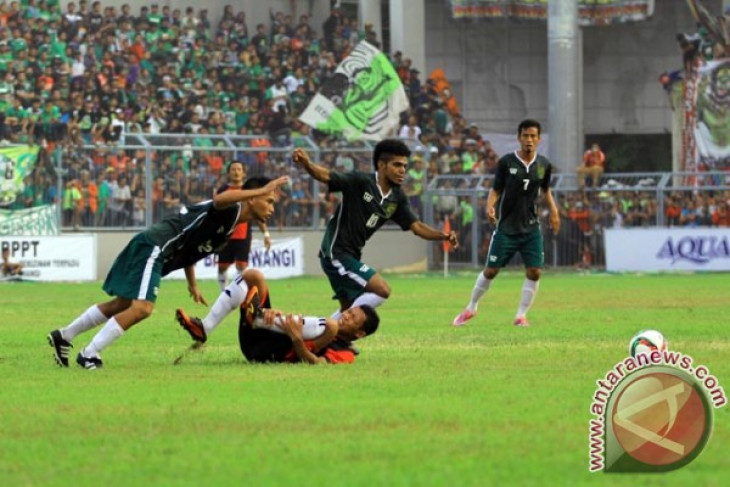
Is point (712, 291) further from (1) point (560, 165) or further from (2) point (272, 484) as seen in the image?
(2) point (272, 484)

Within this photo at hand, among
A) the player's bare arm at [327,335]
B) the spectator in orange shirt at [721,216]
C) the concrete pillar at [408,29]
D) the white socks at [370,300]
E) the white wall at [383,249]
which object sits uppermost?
the concrete pillar at [408,29]

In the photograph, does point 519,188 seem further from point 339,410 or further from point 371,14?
point 371,14

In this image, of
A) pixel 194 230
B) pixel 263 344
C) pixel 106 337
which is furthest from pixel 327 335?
pixel 106 337

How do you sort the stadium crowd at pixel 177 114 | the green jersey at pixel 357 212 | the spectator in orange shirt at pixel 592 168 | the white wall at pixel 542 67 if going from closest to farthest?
1. the green jersey at pixel 357 212
2. the stadium crowd at pixel 177 114
3. the spectator in orange shirt at pixel 592 168
4. the white wall at pixel 542 67

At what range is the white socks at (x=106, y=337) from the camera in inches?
525

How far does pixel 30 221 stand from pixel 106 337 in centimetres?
2340

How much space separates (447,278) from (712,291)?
32.4 feet

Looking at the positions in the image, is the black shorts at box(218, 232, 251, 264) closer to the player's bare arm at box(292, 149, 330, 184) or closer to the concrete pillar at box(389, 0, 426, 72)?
the player's bare arm at box(292, 149, 330, 184)

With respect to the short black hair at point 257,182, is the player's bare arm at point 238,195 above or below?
below

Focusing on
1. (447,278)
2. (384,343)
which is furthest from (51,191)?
(384,343)

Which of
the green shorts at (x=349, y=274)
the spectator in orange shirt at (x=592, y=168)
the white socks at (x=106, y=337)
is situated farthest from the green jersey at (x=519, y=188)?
the spectator in orange shirt at (x=592, y=168)

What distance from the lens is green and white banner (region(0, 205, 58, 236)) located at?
35.8 meters

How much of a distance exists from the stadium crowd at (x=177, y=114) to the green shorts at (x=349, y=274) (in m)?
22.5

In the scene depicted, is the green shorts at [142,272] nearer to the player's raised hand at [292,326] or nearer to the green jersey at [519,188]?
the player's raised hand at [292,326]
